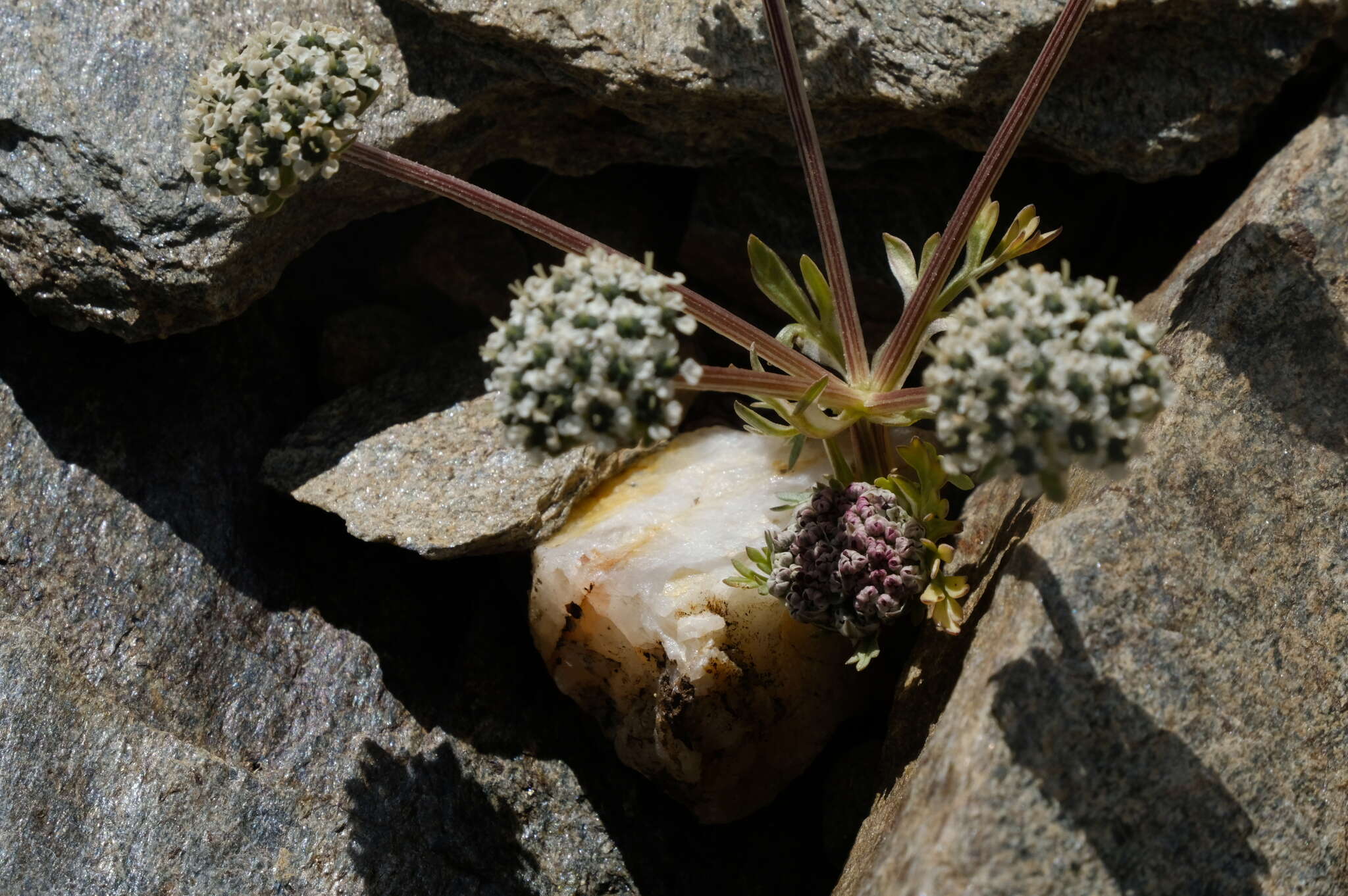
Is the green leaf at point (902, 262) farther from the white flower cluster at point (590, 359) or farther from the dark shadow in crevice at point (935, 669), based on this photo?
the white flower cluster at point (590, 359)

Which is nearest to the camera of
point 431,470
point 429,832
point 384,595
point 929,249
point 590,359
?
point 590,359

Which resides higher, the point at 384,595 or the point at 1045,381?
the point at 1045,381

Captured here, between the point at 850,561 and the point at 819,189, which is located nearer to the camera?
the point at 850,561

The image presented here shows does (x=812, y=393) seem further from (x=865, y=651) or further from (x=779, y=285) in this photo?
(x=865, y=651)

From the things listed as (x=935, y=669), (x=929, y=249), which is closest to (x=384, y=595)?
(x=935, y=669)

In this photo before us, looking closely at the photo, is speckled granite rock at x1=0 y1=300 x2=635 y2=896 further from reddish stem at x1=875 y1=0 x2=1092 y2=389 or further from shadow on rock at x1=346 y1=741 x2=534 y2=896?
reddish stem at x1=875 y1=0 x2=1092 y2=389

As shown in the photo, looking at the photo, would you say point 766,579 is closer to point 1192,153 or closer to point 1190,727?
point 1190,727
